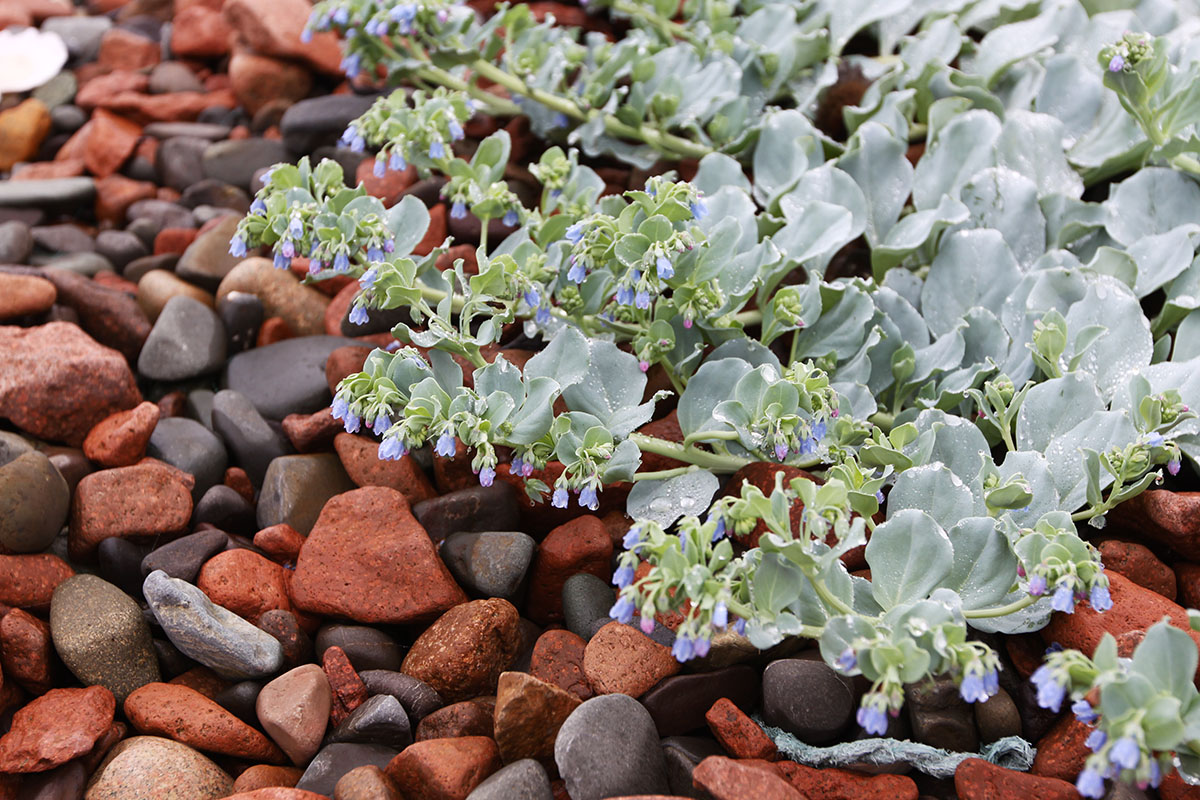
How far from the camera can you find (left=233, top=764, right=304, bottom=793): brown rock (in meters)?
1.75

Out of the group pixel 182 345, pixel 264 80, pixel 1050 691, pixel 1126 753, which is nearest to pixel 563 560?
pixel 1050 691

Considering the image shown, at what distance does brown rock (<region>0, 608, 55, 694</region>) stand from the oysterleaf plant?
2.33 feet

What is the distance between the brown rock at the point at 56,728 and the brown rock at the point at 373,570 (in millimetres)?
389

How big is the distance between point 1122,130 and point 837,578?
1.53m

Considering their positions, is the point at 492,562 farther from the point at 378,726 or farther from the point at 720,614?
the point at 720,614

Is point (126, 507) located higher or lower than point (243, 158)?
lower

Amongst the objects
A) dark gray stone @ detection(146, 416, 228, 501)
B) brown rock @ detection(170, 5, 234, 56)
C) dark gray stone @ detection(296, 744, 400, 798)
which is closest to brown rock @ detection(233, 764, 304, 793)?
dark gray stone @ detection(296, 744, 400, 798)

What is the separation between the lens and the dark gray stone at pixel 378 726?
5.85 feet

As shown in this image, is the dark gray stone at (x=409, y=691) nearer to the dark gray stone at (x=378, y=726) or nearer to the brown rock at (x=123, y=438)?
the dark gray stone at (x=378, y=726)

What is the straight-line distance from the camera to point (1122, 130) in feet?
8.14

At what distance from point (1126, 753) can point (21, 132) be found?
11.9 feet

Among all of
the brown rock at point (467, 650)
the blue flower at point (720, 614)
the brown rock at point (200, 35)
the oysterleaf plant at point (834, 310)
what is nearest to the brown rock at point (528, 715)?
the brown rock at point (467, 650)

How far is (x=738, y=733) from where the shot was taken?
171 cm

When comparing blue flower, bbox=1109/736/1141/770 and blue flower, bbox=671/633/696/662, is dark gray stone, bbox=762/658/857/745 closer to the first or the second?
blue flower, bbox=671/633/696/662
